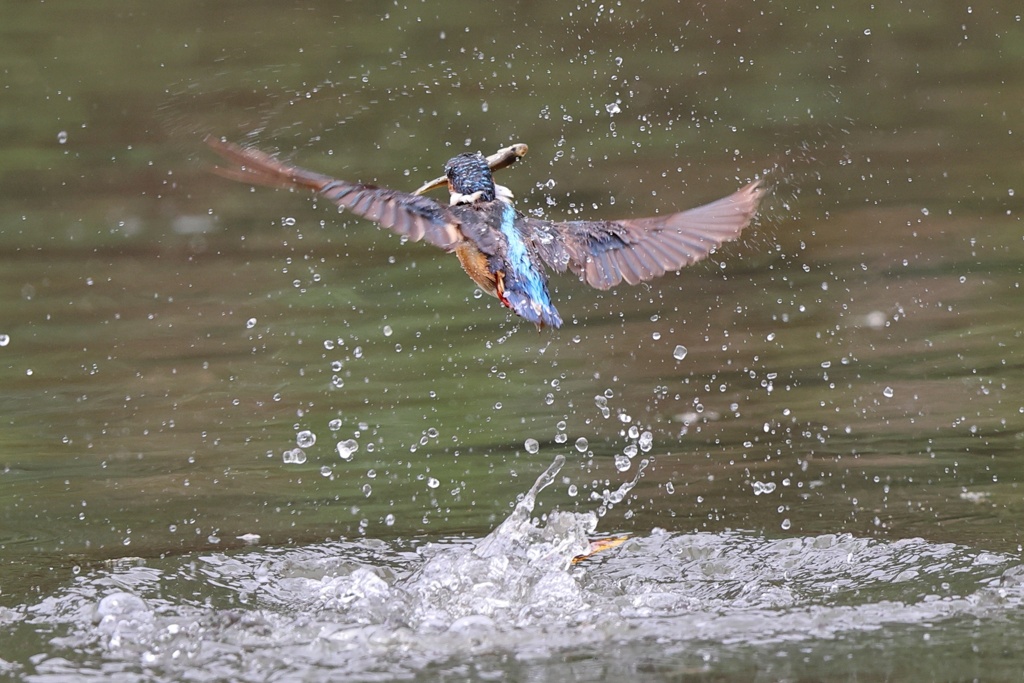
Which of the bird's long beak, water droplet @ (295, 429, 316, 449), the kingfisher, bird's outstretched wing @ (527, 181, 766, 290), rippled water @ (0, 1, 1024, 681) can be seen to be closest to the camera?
rippled water @ (0, 1, 1024, 681)

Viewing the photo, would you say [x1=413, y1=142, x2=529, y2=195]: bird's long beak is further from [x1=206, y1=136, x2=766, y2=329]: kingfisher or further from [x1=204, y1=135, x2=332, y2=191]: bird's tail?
[x1=204, y1=135, x2=332, y2=191]: bird's tail

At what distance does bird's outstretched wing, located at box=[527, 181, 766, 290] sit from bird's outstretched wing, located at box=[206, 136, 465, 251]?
1.44 ft

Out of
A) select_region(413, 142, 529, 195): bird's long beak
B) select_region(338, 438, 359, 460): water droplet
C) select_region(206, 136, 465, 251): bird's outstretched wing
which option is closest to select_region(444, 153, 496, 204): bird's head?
select_region(413, 142, 529, 195): bird's long beak

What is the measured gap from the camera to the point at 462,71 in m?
8.97

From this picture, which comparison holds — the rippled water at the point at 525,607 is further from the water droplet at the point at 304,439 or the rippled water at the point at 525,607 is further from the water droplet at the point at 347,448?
the water droplet at the point at 304,439

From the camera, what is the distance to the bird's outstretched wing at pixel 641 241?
4.19 meters

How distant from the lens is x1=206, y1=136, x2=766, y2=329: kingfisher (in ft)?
13.0

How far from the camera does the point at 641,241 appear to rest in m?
4.27

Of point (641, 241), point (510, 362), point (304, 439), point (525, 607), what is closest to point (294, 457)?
point (304, 439)

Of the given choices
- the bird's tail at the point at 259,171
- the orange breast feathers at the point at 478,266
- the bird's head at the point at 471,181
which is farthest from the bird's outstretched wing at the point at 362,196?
the bird's head at the point at 471,181

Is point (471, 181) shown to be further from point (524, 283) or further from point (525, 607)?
point (525, 607)

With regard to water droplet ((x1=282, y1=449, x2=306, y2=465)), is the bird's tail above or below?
above

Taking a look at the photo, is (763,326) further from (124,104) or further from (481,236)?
(124,104)

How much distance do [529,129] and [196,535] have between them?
4.36 metres
